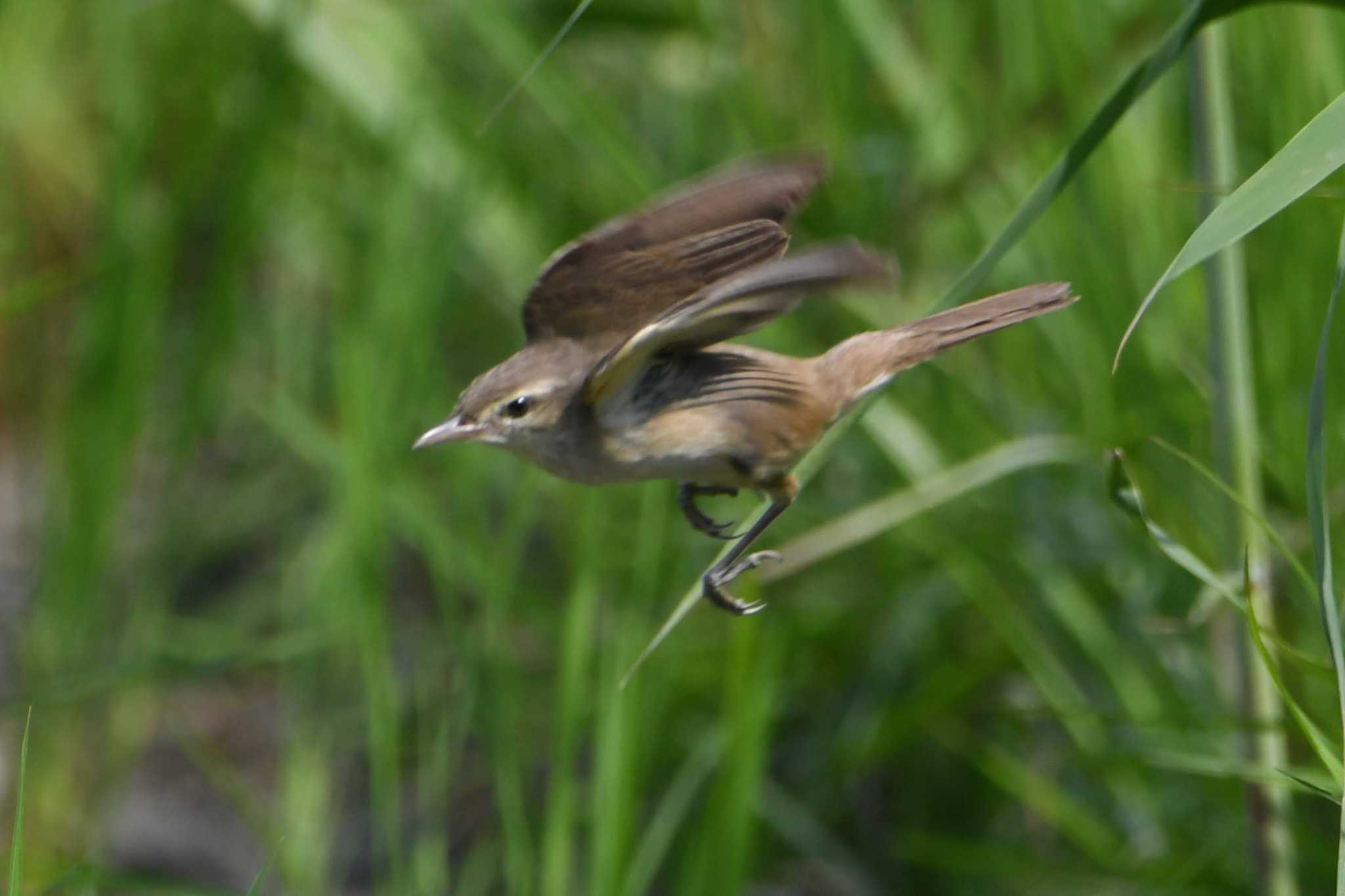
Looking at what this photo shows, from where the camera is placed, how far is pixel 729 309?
1.22 meters

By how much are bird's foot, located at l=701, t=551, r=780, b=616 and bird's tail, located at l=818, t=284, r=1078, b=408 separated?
20 cm

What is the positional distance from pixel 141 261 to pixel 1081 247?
141cm

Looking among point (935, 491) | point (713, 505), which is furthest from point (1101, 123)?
point (713, 505)

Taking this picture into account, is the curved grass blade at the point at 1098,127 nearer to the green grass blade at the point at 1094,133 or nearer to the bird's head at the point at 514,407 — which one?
the green grass blade at the point at 1094,133

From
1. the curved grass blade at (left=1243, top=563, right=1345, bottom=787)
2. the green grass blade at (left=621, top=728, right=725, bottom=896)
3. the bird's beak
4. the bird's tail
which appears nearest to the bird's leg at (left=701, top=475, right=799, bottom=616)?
the bird's tail

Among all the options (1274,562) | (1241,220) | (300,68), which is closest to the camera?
(1241,220)

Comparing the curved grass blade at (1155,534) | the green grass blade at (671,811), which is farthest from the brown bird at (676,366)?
the green grass blade at (671,811)

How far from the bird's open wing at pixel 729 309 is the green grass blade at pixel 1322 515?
31cm

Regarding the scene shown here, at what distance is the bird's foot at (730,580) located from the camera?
4.48ft

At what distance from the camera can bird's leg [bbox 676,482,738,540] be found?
1.58 m

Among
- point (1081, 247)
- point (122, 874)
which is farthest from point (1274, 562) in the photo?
point (122, 874)

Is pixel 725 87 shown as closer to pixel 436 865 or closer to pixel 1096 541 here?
pixel 1096 541

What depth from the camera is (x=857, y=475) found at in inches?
105

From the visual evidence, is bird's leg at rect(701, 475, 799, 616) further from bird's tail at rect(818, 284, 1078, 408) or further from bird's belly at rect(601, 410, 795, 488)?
bird's tail at rect(818, 284, 1078, 408)
